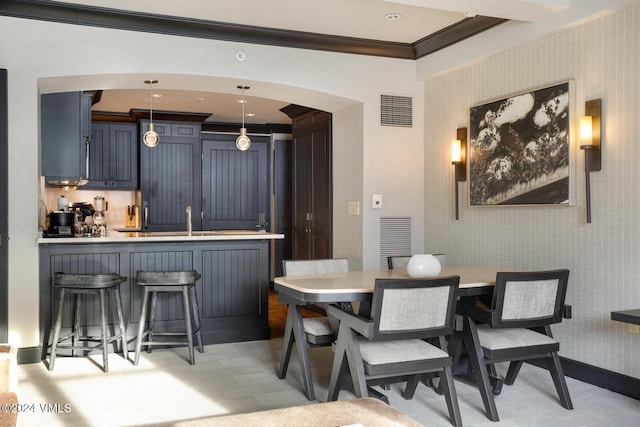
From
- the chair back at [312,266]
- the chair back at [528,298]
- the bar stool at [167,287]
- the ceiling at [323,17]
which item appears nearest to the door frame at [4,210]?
the ceiling at [323,17]

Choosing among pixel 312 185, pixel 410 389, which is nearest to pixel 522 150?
pixel 410 389

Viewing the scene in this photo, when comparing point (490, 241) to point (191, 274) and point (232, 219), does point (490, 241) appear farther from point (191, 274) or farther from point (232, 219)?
point (232, 219)

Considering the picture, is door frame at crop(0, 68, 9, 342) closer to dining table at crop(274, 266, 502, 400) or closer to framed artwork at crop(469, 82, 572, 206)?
dining table at crop(274, 266, 502, 400)

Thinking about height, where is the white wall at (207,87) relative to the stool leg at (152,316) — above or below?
above

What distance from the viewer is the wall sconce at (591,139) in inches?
151

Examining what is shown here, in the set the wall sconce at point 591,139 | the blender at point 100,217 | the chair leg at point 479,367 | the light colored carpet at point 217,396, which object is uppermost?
the wall sconce at point 591,139

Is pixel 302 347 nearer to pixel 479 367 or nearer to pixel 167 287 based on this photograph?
pixel 479 367

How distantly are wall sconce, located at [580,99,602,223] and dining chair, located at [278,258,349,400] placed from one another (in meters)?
1.75

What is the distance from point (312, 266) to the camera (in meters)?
4.11

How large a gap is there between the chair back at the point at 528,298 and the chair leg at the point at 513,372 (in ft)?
1.74

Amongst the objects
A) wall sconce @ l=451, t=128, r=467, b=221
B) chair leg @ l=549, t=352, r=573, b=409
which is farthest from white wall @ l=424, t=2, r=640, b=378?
chair leg @ l=549, t=352, r=573, b=409

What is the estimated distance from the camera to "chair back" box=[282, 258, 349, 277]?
158 inches

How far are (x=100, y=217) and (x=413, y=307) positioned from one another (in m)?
4.70

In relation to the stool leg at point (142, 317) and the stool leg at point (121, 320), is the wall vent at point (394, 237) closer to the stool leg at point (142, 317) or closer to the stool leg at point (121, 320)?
the stool leg at point (142, 317)
